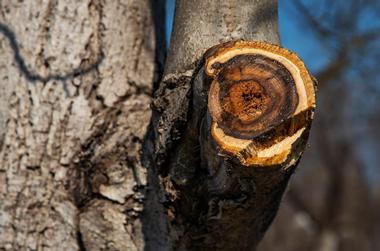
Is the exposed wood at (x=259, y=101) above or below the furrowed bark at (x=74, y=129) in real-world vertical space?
above

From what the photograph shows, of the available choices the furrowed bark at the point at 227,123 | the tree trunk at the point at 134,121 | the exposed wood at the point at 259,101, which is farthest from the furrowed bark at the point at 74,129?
the exposed wood at the point at 259,101

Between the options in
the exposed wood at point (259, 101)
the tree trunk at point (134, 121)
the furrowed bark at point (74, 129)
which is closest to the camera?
the exposed wood at point (259, 101)

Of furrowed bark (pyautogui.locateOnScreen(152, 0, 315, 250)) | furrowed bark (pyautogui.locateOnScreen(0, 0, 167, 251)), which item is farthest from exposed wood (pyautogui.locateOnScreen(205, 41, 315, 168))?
furrowed bark (pyautogui.locateOnScreen(0, 0, 167, 251))

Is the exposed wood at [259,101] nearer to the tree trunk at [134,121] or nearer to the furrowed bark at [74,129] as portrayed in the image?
the tree trunk at [134,121]

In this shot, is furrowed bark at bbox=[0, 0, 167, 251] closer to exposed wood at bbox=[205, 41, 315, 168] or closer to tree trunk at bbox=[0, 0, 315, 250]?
tree trunk at bbox=[0, 0, 315, 250]

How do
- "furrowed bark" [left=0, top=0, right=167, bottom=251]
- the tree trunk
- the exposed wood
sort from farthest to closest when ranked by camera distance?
1. "furrowed bark" [left=0, top=0, right=167, bottom=251]
2. the tree trunk
3. the exposed wood

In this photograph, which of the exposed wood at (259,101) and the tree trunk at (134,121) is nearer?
the exposed wood at (259,101)

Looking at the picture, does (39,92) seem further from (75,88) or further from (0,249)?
(0,249)

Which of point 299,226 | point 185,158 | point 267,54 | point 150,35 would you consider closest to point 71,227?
point 185,158
